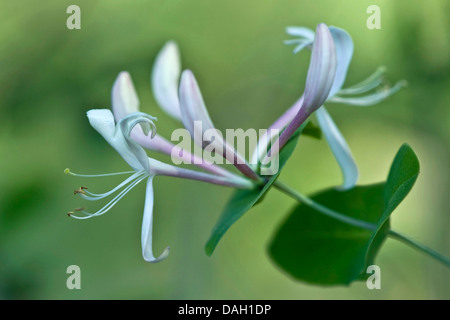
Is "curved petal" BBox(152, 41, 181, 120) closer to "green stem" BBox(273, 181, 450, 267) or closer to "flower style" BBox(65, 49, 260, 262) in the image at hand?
"flower style" BBox(65, 49, 260, 262)

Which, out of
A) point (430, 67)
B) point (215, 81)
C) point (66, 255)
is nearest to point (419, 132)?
point (430, 67)

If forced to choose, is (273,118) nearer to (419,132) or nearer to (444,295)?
(419,132)

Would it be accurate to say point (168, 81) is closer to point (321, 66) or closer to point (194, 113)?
point (194, 113)

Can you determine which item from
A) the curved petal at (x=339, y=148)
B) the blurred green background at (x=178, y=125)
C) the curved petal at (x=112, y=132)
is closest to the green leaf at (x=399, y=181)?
the curved petal at (x=339, y=148)

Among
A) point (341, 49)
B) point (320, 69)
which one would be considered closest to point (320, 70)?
point (320, 69)

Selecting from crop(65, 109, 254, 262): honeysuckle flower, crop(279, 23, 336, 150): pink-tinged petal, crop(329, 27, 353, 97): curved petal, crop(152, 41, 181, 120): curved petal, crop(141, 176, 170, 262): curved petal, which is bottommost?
crop(141, 176, 170, 262): curved petal

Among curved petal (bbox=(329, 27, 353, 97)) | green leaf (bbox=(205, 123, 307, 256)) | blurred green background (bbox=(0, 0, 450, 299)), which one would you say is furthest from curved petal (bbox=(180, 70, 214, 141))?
blurred green background (bbox=(0, 0, 450, 299))
